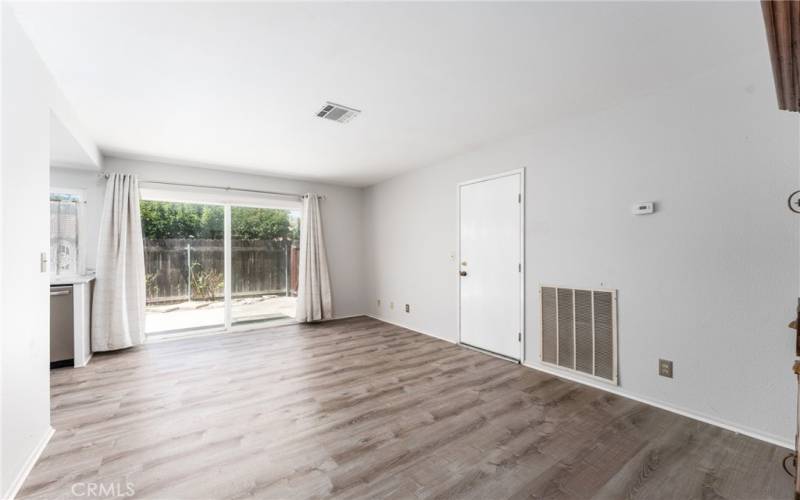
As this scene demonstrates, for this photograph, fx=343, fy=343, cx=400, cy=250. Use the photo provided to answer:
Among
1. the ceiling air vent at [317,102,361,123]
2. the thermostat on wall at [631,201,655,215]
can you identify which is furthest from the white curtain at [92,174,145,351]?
the thermostat on wall at [631,201,655,215]

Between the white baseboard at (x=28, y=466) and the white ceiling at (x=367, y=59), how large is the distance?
2345mm

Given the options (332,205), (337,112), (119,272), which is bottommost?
(119,272)

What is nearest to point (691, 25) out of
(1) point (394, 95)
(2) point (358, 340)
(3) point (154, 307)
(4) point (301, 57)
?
(1) point (394, 95)

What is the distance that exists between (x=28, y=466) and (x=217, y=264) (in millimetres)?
3412

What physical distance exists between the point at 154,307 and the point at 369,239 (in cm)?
333

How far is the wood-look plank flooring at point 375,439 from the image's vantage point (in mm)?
1735

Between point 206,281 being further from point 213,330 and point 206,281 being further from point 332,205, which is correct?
point 332,205

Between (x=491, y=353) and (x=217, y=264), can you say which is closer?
(x=491, y=353)

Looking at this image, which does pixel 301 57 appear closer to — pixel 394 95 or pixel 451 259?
pixel 394 95

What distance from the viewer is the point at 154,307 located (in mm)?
4660

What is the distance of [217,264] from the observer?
5.05 metres

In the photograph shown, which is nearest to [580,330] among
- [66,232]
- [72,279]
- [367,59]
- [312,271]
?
[367,59]

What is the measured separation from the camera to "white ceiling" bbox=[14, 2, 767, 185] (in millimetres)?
1789

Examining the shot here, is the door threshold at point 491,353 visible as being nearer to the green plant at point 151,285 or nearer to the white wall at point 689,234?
the white wall at point 689,234
